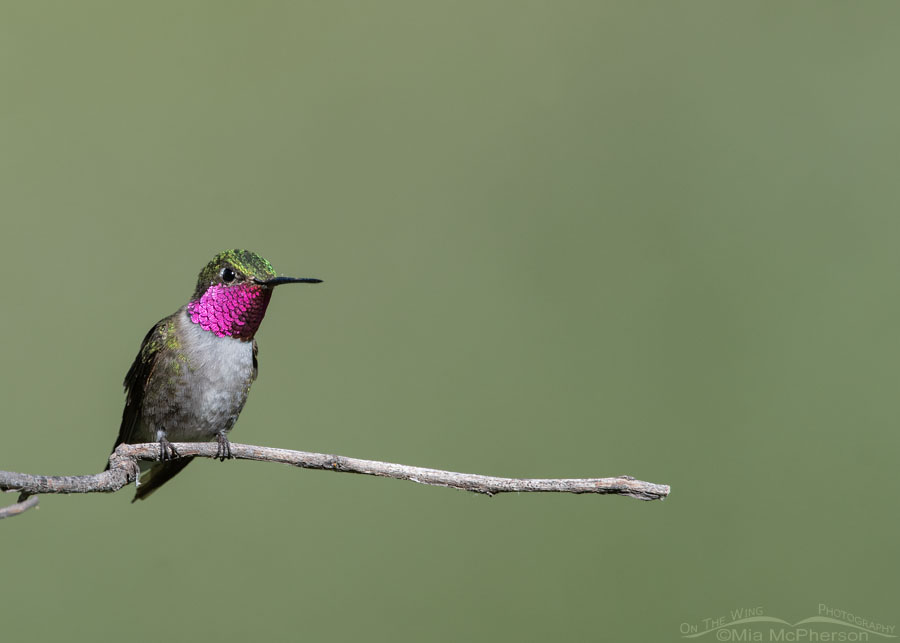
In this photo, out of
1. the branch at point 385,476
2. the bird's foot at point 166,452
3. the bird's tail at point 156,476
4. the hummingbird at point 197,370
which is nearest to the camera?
the branch at point 385,476

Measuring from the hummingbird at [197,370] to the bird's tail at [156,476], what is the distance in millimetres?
11

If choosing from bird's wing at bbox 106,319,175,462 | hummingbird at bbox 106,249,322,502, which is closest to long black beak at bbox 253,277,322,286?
hummingbird at bbox 106,249,322,502

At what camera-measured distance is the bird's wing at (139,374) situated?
1.69 meters

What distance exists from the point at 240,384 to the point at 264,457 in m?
0.52

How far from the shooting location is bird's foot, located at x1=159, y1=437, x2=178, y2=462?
1.39m

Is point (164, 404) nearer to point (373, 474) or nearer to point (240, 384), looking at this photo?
point (240, 384)

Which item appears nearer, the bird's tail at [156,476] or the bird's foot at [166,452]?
the bird's foot at [166,452]

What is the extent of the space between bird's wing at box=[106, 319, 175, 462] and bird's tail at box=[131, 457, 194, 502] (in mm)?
100

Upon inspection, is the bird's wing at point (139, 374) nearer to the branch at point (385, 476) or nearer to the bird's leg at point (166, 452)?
the bird's leg at point (166, 452)

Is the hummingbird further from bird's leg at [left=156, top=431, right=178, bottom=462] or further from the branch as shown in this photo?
the branch

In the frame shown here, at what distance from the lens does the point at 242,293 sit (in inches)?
57.5

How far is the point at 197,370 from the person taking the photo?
1.64 metres

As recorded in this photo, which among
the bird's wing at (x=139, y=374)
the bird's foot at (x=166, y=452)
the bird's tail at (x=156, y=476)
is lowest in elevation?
the bird's tail at (x=156, y=476)

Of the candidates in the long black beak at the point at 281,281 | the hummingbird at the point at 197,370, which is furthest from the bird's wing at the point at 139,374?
the long black beak at the point at 281,281
